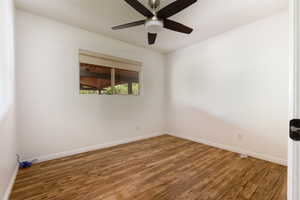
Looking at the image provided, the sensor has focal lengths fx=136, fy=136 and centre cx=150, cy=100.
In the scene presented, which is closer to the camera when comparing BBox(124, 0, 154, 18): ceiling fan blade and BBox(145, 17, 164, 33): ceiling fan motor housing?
BBox(124, 0, 154, 18): ceiling fan blade

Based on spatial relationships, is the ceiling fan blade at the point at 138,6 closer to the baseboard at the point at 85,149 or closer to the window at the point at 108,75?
the window at the point at 108,75

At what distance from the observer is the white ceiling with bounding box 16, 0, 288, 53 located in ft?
6.73

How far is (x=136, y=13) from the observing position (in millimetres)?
2275

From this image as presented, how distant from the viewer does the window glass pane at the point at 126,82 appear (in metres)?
3.37

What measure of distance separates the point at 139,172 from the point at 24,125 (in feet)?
6.60

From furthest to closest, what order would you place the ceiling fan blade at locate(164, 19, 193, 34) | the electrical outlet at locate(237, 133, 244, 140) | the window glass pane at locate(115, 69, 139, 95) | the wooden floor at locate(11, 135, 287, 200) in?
the window glass pane at locate(115, 69, 139, 95) → the electrical outlet at locate(237, 133, 244, 140) → the ceiling fan blade at locate(164, 19, 193, 34) → the wooden floor at locate(11, 135, 287, 200)

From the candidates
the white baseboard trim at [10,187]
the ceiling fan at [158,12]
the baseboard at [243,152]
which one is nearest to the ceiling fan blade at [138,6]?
the ceiling fan at [158,12]

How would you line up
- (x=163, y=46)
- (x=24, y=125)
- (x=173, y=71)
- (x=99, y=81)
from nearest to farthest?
(x=24, y=125), (x=99, y=81), (x=163, y=46), (x=173, y=71)

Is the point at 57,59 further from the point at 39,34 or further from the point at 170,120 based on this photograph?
the point at 170,120

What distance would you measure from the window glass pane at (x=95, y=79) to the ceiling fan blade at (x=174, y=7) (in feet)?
6.13

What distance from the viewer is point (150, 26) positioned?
1853 mm

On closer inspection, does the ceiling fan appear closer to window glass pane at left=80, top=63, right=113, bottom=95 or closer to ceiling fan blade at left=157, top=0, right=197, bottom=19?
ceiling fan blade at left=157, top=0, right=197, bottom=19

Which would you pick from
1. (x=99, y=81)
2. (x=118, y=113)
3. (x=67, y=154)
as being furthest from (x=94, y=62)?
(x=67, y=154)

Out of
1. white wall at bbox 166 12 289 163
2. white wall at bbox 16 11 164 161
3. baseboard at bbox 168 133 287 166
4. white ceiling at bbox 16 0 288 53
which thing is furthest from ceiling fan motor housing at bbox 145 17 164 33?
baseboard at bbox 168 133 287 166
